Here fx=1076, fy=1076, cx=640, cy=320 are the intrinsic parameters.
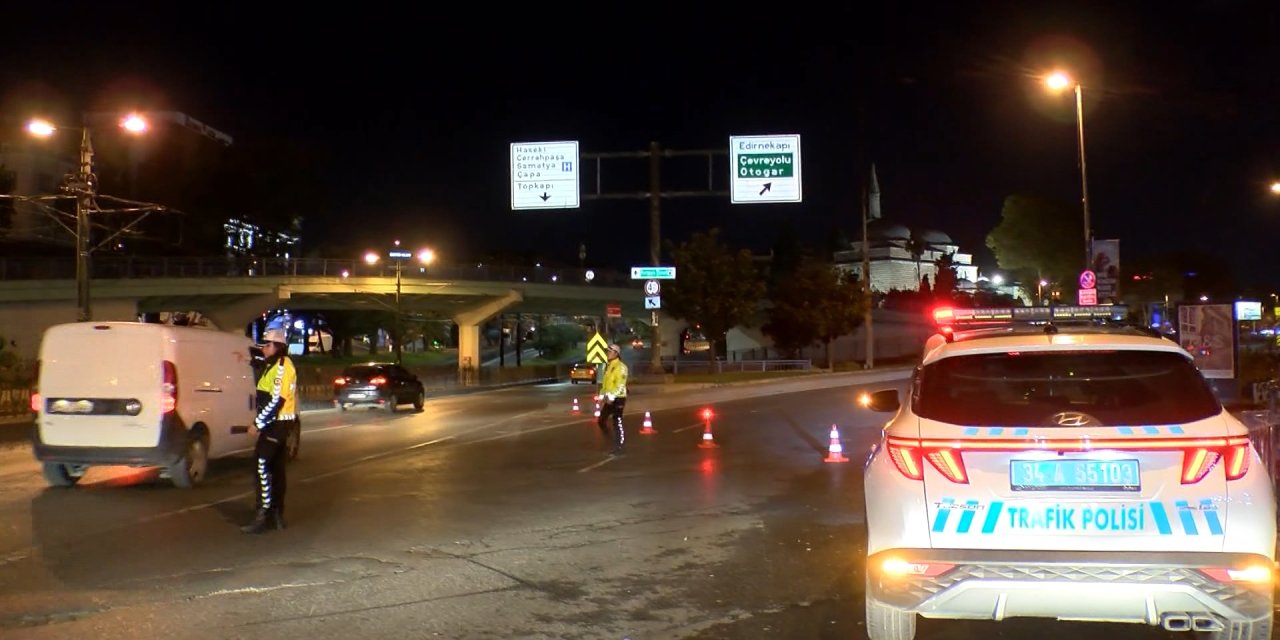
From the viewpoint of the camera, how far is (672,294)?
1826 inches

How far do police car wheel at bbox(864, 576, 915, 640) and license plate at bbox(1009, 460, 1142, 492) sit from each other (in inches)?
35.5

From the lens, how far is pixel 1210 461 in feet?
16.1

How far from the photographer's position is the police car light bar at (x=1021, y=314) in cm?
796

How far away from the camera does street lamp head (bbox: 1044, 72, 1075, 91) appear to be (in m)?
22.5

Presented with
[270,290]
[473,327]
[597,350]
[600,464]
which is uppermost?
[270,290]

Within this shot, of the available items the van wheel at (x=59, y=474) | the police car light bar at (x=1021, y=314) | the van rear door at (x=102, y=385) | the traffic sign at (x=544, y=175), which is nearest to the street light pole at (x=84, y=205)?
the traffic sign at (x=544, y=175)

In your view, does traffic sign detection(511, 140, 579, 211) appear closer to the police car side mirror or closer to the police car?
the police car side mirror

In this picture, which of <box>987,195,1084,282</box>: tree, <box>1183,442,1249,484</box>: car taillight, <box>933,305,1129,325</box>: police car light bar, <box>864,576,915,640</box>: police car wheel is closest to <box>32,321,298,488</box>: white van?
<box>933,305,1129,325</box>: police car light bar

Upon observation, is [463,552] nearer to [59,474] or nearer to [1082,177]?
[59,474]

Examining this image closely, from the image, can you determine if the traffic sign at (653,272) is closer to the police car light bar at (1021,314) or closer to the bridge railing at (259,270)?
the police car light bar at (1021,314)

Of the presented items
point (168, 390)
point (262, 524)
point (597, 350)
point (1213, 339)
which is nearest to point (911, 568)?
point (262, 524)

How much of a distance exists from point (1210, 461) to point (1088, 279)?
863 inches

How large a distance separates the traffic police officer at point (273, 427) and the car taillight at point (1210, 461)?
283 inches

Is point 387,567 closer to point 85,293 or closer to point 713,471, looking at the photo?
point 713,471
